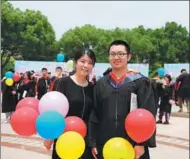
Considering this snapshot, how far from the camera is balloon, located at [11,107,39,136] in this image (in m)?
3.36

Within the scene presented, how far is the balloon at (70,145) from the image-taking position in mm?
3248

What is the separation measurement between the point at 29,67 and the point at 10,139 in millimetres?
14408

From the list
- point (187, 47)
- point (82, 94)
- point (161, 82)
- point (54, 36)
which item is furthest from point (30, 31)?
point (82, 94)

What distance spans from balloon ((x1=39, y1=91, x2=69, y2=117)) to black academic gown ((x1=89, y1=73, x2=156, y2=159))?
0.32 meters

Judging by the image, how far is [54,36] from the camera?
Answer: 134 feet

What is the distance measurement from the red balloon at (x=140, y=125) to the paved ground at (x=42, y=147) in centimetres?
398

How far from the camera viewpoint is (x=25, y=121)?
132 inches

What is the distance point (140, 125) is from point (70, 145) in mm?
644

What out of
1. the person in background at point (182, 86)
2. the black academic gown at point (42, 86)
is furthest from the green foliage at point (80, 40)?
the black academic gown at point (42, 86)

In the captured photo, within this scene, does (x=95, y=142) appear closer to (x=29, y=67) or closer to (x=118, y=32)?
(x=29, y=67)

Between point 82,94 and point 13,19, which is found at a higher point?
point 13,19

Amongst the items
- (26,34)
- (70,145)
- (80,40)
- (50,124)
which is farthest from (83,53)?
(80,40)

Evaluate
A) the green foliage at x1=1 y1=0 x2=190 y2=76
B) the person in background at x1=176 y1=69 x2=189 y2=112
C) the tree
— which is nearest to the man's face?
the person in background at x1=176 y1=69 x2=189 y2=112

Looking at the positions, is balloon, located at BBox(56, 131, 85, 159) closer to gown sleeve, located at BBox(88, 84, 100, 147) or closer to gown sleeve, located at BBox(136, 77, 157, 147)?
gown sleeve, located at BBox(88, 84, 100, 147)
